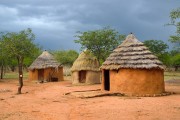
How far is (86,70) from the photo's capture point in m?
27.4

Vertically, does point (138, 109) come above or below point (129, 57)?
below

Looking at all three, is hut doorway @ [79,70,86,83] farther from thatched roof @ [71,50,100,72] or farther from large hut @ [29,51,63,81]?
large hut @ [29,51,63,81]

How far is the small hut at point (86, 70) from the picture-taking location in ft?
89.7

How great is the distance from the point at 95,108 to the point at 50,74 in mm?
22098

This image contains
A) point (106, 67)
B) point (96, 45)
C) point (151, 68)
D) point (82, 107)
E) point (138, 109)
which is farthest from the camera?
point (96, 45)

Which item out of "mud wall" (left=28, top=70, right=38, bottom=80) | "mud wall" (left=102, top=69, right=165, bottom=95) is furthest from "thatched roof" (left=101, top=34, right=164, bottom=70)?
"mud wall" (left=28, top=70, right=38, bottom=80)

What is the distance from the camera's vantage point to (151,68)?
17688mm

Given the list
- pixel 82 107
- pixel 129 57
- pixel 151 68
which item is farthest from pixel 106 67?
pixel 82 107

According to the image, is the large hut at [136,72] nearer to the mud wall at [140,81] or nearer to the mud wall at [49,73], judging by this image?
the mud wall at [140,81]

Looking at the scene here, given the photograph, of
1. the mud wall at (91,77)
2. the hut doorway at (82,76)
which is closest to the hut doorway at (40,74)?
the hut doorway at (82,76)

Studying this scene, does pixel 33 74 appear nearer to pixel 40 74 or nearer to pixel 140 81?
Answer: pixel 40 74

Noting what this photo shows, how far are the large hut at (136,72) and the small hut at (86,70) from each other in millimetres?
8351

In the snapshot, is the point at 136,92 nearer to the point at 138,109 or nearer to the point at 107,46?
the point at 138,109

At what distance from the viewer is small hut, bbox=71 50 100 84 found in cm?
2734
